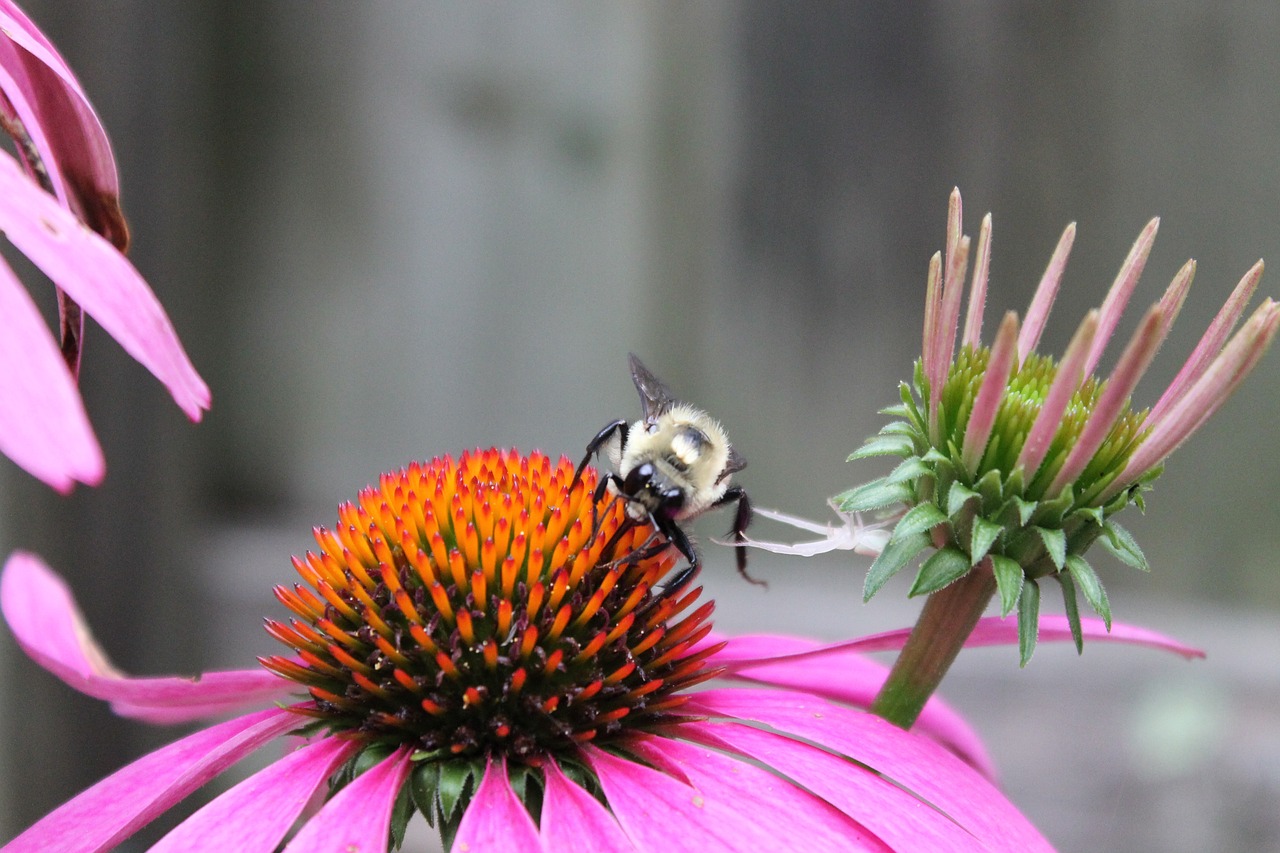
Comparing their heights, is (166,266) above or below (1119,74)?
below

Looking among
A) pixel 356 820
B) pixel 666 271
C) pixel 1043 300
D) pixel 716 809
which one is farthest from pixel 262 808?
pixel 666 271

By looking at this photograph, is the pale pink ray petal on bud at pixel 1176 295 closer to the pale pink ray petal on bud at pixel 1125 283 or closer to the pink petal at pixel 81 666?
the pale pink ray petal on bud at pixel 1125 283

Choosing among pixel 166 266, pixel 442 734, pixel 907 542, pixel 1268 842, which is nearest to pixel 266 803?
pixel 442 734

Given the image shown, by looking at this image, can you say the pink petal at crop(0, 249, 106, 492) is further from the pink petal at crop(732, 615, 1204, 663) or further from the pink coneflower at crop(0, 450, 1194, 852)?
the pink petal at crop(732, 615, 1204, 663)

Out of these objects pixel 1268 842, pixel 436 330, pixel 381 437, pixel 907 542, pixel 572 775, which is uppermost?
pixel 907 542

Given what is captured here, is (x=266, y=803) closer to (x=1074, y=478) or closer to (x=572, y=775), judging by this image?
(x=572, y=775)

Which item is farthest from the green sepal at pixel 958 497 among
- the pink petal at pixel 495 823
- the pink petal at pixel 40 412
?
the pink petal at pixel 40 412

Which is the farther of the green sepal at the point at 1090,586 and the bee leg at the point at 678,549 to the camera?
the bee leg at the point at 678,549
